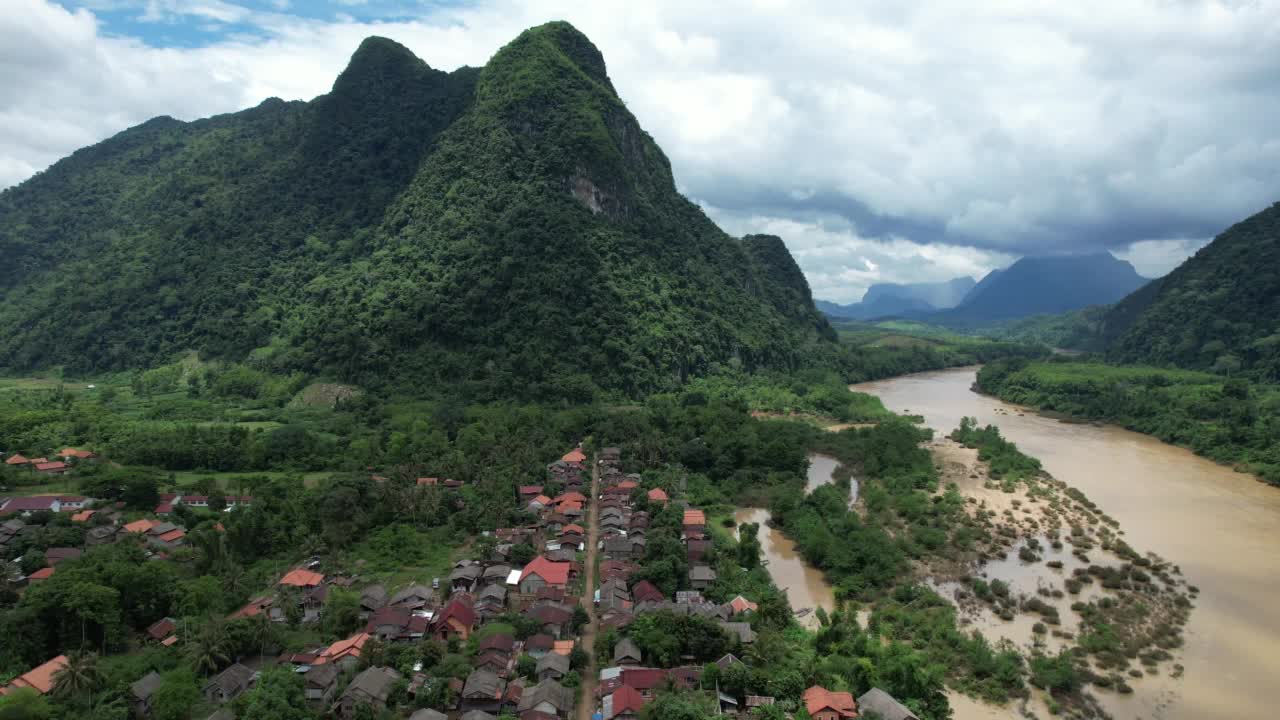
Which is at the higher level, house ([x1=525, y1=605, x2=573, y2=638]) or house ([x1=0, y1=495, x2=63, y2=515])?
house ([x1=0, y1=495, x2=63, y2=515])

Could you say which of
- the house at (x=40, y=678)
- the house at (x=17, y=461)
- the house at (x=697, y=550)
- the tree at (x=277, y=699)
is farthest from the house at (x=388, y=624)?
the house at (x=17, y=461)

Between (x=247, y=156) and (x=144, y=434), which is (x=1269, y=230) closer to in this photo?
(x=144, y=434)

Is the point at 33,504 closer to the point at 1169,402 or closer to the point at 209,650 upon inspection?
the point at 209,650

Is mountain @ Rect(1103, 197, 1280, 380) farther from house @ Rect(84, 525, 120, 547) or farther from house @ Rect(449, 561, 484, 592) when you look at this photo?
house @ Rect(84, 525, 120, 547)

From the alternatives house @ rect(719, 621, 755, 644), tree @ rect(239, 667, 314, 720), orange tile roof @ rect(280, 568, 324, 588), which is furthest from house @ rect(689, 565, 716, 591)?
orange tile roof @ rect(280, 568, 324, 588)

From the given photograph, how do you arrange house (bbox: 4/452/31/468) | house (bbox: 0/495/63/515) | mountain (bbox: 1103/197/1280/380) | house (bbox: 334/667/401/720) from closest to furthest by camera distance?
1. house (bbox: 334/667/401/720)
2. house (bbox: 0/495/63/515)
3. house (bbox: 4/452/31/468)
4. mountain (bbox: 1103/197/1280/380)

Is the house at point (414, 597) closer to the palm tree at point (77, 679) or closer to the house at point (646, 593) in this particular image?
the house at point (646, 593)
